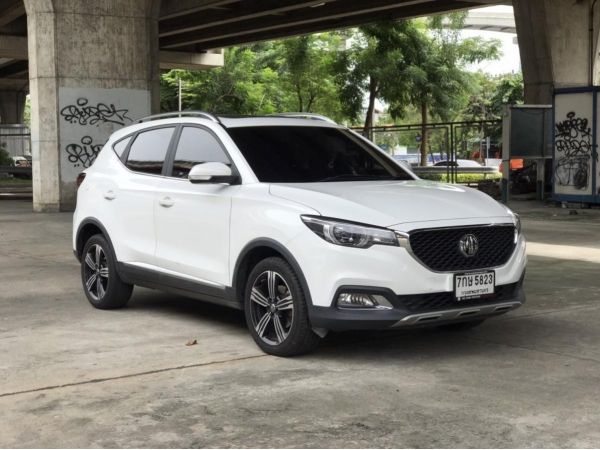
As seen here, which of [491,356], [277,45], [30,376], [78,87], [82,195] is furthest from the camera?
[277,45]

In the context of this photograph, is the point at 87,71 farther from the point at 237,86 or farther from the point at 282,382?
the point at 237,86

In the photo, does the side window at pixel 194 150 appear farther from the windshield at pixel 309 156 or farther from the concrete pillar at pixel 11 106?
the concrete pillar at pixel 11 106

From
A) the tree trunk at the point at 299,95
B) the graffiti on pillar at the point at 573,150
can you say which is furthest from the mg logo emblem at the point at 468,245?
the tree trunk at the point at 299,95

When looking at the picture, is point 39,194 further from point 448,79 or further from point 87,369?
point 448,79

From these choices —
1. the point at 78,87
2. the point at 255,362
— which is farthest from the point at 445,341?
the point at 78,87

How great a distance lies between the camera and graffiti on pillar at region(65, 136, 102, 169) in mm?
20156

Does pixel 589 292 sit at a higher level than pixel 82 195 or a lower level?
lower

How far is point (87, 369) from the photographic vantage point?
19.0 feet

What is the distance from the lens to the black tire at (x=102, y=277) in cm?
786

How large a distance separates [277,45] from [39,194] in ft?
116

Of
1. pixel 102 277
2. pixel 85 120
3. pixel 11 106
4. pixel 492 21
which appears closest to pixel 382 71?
pixel 85 120

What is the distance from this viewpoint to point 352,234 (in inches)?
223

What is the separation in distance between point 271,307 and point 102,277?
8.42ft

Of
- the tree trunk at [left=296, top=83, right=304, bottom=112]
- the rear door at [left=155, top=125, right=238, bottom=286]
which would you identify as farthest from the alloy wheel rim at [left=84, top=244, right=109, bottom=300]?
the tree trunk at [left=296, top=83, right=304, bottom=112]
